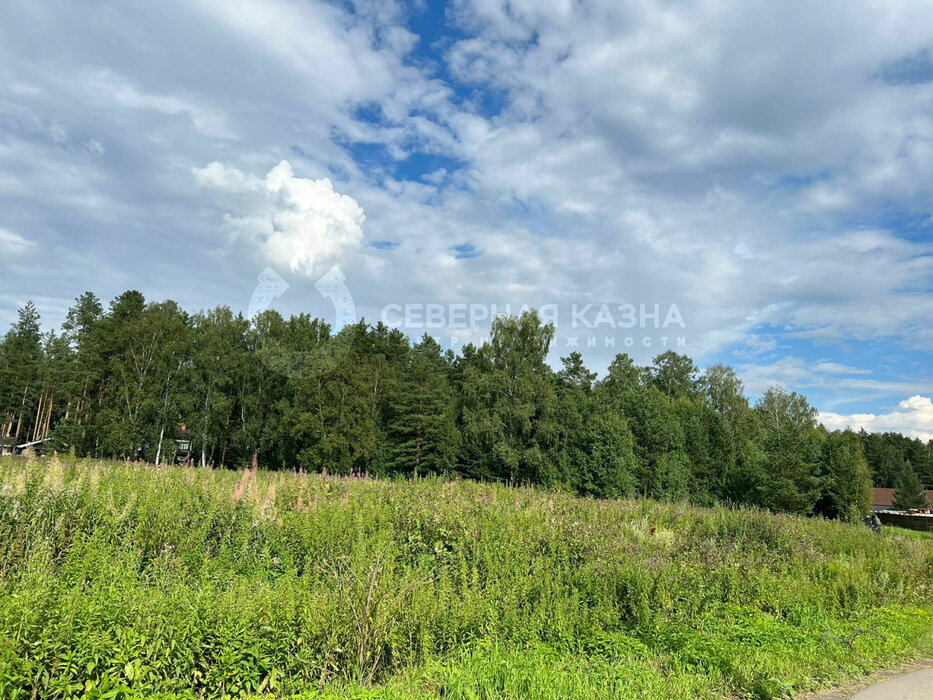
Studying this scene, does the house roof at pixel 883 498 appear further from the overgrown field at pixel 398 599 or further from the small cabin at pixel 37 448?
the small cabin at pixel 37 448

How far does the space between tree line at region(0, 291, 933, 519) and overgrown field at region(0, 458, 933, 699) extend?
2720 cm

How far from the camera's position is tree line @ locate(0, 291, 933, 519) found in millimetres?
39531

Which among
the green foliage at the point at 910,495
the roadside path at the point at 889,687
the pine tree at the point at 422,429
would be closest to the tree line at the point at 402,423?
the pine tree at the point at 422,429

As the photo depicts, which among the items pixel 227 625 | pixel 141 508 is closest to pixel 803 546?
pixel 227 625

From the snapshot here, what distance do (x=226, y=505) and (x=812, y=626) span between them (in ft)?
26.5

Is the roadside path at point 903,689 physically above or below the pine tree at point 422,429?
below

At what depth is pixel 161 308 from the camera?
52531 mm

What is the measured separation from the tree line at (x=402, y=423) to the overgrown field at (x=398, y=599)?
27.2 meters

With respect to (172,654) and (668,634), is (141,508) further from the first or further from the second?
(668,634)

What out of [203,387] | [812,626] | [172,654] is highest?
[203,387]

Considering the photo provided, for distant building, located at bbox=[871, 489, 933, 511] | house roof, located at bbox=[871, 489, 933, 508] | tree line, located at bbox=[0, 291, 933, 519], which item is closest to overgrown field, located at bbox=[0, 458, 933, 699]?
tree line, located at bbox=[0, 291, 933, 519]

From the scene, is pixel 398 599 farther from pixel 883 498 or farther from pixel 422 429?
pixel 883 498

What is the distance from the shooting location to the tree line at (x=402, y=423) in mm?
39531

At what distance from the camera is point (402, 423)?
4291 cm
